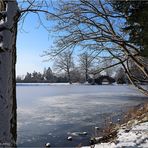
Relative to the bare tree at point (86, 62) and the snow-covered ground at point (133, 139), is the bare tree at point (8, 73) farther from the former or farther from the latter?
the bare tree at point (86, 62)

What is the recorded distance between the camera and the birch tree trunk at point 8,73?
16.0ft

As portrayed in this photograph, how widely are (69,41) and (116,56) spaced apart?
1972mm

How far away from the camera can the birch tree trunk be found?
16.0ft

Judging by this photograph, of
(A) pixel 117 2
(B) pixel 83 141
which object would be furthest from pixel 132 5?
(B) pixel 83 141

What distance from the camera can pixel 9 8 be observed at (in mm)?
5129

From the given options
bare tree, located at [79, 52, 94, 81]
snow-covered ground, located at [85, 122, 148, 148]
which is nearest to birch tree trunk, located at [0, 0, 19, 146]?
snow-covered ground, located at [85, 122, 148, 148]

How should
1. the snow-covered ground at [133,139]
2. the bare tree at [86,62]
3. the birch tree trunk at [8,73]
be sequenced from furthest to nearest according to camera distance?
1. the bare tree at [86,62]
2. the snow-covered ground at [133,139]
3. the birch tree trunk at [8,73]

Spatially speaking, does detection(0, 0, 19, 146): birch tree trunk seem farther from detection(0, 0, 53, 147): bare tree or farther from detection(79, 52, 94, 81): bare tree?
detection(79, 52, 94, 81): bare tree

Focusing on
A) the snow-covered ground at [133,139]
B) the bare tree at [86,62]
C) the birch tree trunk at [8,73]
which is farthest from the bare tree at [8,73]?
the bare tree at [86,62]

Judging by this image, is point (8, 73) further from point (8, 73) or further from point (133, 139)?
point (133, 139)

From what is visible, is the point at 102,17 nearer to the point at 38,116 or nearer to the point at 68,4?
the point at 68,4

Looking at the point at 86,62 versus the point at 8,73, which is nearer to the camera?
the point at 8,73

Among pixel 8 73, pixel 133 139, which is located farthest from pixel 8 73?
pixel 133 139

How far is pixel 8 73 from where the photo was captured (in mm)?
4992
